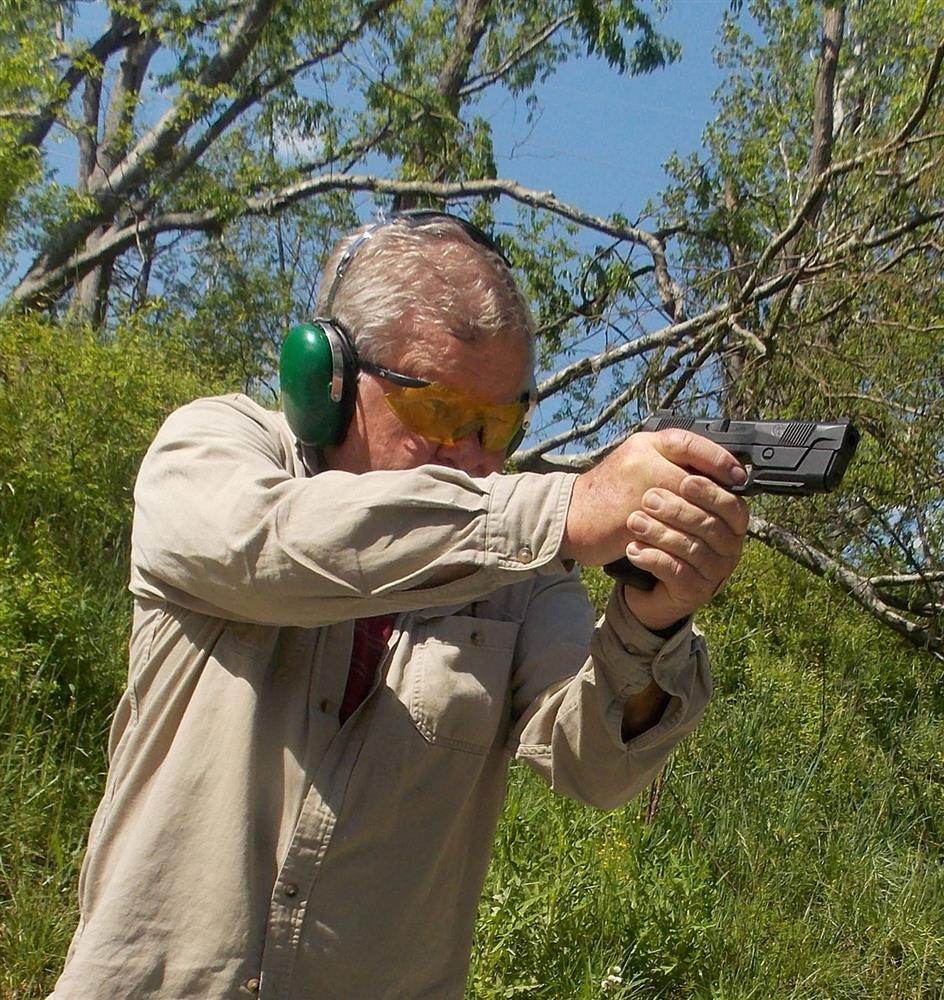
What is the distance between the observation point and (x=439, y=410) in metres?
1.69

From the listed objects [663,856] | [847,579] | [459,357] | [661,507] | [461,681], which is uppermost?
[847,579]

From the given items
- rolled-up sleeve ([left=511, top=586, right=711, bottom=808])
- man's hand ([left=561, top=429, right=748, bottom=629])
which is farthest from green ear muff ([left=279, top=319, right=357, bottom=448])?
man's hand ([left=561, top=429, right=748, bottom=629])

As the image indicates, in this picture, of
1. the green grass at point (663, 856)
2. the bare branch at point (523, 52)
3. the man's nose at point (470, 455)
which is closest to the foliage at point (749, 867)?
the green grass at point (663, 856)

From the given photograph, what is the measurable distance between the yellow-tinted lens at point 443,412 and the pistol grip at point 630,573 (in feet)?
1.44

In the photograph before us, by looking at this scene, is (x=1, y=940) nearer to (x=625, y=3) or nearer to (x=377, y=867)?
(x=377, y=867)

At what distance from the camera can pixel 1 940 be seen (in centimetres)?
327

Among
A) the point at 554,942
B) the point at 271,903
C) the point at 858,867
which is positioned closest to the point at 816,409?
the point at 858,867

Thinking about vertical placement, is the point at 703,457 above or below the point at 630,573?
above

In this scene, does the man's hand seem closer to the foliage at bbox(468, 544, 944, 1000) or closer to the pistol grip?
the pistol grip

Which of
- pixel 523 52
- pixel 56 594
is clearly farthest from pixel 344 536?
pixel 523 52

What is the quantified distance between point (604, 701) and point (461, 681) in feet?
0.78

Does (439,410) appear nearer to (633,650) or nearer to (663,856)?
(633,650)

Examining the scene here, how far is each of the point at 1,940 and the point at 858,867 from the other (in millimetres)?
3133

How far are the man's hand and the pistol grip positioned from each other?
0.19 feet
